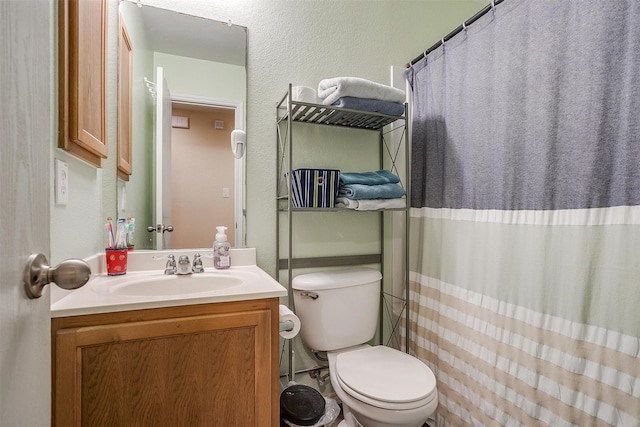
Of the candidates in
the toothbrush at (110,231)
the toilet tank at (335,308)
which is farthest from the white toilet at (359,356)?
the toothbrush at (110,231)

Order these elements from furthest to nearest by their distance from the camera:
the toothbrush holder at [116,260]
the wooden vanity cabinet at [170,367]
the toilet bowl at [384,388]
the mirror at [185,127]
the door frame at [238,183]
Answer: the door frame at [238,183] → the mirror at [185,127] → the toothbrush holder at [116,260] → the toilet bowl at [384,388] → the wooden vanity cabinet at [170,367]

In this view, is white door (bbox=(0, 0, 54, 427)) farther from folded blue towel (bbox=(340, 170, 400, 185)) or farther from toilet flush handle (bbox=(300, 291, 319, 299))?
folded blue towel (bbox=(340, 170, 400, 185))

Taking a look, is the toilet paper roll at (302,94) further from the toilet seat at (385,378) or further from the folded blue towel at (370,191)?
the toilet seat at (385,378)

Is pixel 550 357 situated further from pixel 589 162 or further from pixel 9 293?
pixel 9 293

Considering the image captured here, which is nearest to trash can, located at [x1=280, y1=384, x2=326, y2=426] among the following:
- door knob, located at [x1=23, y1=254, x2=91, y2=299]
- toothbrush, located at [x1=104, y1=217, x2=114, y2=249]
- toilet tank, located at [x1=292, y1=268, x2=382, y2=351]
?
Result: toilet tank, located at [x1=292, y1=268, x2=382, y2=351]

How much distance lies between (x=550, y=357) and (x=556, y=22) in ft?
3.69

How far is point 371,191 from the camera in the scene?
57.4 inches

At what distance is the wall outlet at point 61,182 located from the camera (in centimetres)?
88

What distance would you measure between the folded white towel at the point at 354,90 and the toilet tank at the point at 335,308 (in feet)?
2.78

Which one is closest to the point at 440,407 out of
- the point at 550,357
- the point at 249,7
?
the point at 550,357

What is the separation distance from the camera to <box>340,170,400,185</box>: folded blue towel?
1.49m

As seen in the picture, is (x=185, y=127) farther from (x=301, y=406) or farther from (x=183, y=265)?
(x=301, y=406)

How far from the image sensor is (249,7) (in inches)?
59.5

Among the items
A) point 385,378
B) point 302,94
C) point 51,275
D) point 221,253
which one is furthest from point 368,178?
point 51,275
